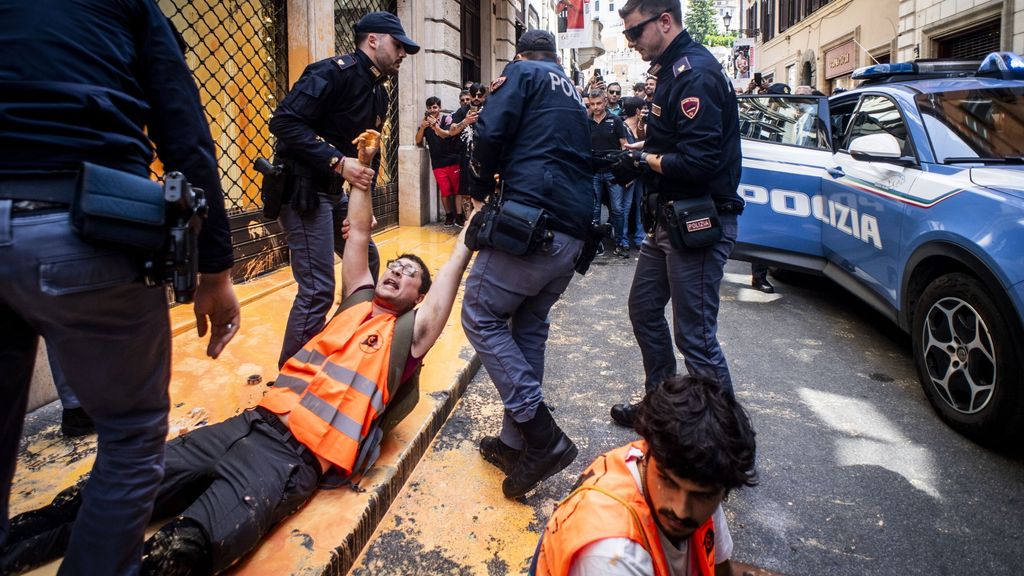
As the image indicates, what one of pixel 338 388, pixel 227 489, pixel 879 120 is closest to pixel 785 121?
pixel 879 120

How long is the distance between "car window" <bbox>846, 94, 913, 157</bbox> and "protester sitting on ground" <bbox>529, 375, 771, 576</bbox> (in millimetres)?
3429

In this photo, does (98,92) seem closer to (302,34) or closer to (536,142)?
(536,142)

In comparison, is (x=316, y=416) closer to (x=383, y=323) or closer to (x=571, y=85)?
(x=383, y=323)

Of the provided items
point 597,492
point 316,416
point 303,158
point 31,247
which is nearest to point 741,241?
point 303,158

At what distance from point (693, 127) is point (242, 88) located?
4.40 metres

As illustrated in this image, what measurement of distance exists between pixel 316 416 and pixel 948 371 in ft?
10.2

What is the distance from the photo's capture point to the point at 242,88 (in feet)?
18.7

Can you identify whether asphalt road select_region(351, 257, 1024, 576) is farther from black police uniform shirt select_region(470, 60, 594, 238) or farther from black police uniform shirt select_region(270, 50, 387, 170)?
black police uniform shirt select_region(270, 50, 387, 170)

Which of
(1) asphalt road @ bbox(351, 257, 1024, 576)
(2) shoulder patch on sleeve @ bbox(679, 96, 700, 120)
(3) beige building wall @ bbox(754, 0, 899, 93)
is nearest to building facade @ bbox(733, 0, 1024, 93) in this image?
(3) beige building wall @ bbox(754, 0, 899, 93)

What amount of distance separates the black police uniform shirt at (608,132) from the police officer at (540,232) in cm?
542

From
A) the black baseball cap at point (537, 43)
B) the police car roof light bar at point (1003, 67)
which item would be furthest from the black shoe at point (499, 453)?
the police car roof light bar at point (1003, 67)

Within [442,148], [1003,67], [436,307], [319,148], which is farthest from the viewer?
[442,148]

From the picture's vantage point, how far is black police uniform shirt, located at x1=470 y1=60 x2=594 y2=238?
2.64 m

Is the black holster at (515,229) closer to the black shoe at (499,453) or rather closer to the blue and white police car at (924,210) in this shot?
the black shoe at (499,453)
